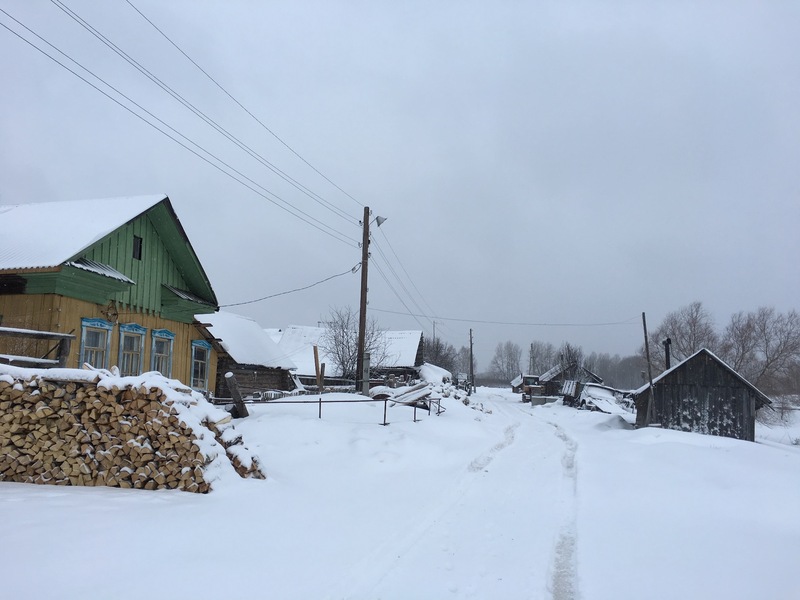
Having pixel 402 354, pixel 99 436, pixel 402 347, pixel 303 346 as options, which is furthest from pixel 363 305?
pixel 402 347

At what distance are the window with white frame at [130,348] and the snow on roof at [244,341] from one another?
31.7 ft

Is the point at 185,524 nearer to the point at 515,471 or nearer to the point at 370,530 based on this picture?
the point at 370,530

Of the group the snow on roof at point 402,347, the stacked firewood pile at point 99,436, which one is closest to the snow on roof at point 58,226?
the stacked firewood pile at point 99,436

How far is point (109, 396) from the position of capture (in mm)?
8016

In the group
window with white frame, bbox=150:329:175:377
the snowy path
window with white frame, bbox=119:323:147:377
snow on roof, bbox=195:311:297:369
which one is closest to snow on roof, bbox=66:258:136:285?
window with white frame, bbox=119:323:147:377

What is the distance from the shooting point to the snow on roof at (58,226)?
40.6 ft

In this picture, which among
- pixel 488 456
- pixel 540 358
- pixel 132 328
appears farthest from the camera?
pixel 540 358

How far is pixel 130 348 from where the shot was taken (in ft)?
51.1

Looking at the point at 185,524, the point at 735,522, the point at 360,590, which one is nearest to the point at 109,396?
the point at 185,524

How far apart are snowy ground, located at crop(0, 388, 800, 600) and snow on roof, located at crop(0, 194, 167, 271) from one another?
18.7 feet

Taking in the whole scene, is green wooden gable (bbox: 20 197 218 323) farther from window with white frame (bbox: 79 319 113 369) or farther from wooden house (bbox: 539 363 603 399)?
wooden house (bbox: 539 363 603 399)

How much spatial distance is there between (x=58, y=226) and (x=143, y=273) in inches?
102

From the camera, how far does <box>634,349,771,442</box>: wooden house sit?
84.2 feet

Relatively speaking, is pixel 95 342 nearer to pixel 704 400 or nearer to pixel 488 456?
pixel 488 456
